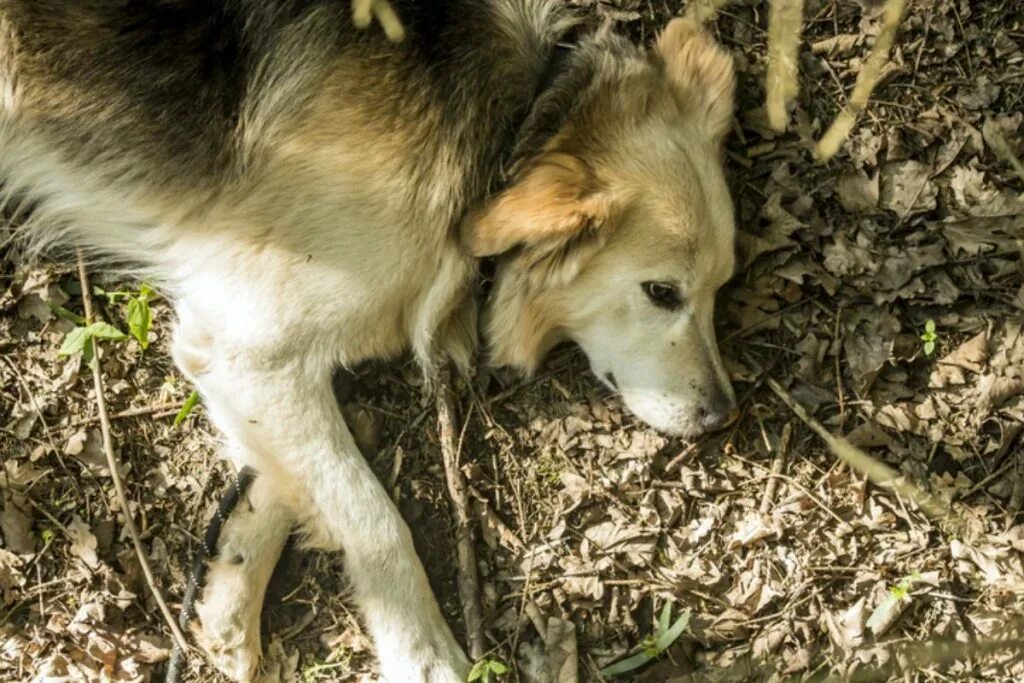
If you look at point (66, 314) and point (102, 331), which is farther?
point (66, 314)

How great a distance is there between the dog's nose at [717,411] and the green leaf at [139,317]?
1.80 meters

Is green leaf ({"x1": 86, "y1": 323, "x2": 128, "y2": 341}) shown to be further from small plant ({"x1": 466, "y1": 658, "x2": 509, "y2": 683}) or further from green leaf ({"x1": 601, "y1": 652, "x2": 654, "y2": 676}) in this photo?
green leaf ({"x1": 601, "y1": 652, "x2": 654, "y2": 676})

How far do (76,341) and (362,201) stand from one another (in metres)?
1.12

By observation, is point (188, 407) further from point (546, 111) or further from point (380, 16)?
point (546, 111)

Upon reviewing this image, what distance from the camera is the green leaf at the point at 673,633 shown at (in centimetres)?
314

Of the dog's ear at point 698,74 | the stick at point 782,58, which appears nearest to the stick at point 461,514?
the dog's ear at point 698,74

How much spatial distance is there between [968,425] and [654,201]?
4.56 ft

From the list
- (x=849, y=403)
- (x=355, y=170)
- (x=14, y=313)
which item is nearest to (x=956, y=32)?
(x=849, y=403)

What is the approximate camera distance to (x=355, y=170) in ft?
9.25

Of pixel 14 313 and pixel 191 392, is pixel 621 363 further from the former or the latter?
pixel 14 313

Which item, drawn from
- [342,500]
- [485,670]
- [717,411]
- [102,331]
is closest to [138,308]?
[102,331]

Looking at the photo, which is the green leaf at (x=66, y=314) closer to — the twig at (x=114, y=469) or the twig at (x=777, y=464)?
the twig at (x=114, y=469)

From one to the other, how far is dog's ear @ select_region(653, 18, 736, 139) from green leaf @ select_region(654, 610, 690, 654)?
1.55m

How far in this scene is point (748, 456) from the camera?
3.35m
